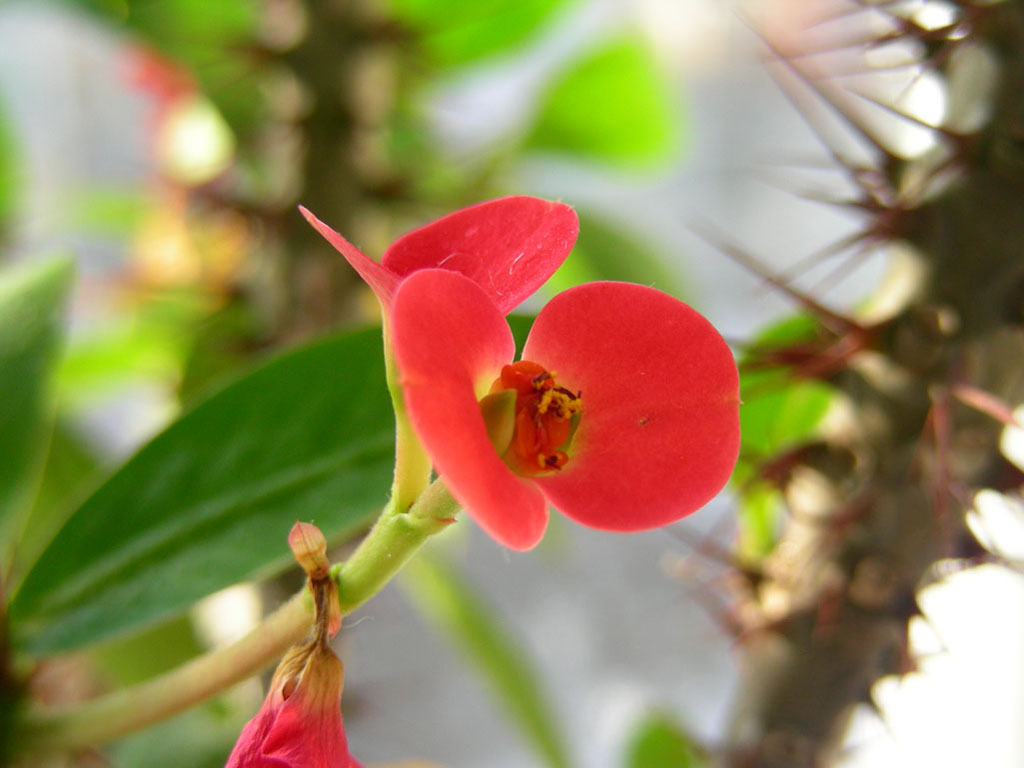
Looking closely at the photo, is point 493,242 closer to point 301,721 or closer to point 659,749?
point 301,721

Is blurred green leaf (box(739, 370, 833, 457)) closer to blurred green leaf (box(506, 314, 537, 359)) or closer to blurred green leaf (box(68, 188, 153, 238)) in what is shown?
blurred green leaf (box(506, 314, 537, 359))

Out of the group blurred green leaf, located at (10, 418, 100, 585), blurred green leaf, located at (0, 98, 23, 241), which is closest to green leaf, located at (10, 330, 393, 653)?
blurred green leaf, located at (10, 418, 100, 585)

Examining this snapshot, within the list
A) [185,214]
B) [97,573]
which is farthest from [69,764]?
[185,214]

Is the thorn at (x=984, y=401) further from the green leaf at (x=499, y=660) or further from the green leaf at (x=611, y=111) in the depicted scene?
the green leaf at (x=611, y=111)

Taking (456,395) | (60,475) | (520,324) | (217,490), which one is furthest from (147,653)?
(456,395)

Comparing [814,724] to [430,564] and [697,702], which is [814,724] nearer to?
[430,564]

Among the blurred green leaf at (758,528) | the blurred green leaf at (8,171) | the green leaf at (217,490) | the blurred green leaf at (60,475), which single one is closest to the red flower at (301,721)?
the green leaf at (217,490)

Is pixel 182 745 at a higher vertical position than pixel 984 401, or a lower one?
lower
